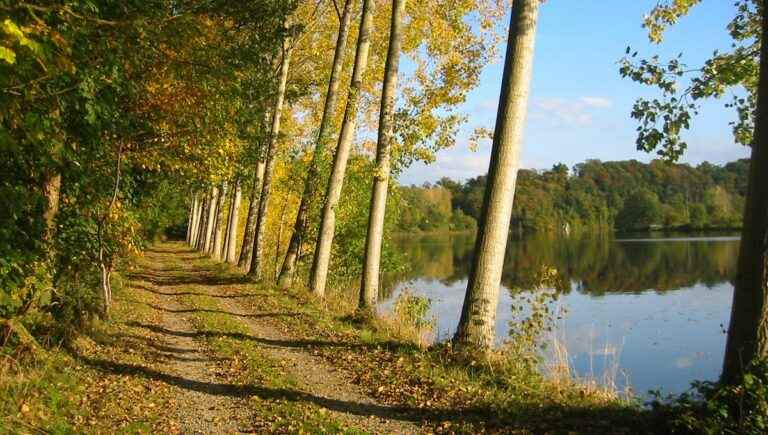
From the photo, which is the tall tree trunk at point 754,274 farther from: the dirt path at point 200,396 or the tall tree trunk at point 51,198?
the tall tree trunk at point 51,198

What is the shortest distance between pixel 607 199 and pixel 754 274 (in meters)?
136

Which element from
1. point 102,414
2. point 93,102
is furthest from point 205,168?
point 102,414

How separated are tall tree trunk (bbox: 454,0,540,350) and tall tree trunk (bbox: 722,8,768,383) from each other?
2.99m

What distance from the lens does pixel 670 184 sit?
369ft

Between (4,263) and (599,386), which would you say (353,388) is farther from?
(4,263)

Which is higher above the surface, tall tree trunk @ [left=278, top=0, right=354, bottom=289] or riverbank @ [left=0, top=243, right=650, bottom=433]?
tall tree trunk @ [left=278, top=0, right=354, bottom=289]

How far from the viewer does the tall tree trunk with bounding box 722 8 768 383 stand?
5191mm

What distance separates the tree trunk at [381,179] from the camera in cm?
1241

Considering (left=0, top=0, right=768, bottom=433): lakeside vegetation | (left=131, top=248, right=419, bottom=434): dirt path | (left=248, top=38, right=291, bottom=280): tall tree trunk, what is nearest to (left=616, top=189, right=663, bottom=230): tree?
(left=248, top=38, right=291, bottom=280): tall tree trunk

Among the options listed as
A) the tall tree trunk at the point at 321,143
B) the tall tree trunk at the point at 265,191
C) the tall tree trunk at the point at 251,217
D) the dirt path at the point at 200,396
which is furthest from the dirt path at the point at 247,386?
the tall tree trunk at the point at 251,217

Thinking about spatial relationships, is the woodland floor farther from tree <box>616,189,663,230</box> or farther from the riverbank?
tree <box>616,189,663,230</box>

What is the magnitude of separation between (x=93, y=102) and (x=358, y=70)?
29.1 feet

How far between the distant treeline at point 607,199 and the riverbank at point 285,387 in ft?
285

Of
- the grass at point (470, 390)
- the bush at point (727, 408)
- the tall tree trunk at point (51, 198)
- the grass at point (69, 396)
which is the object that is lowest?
the grass at point (69, 396)
